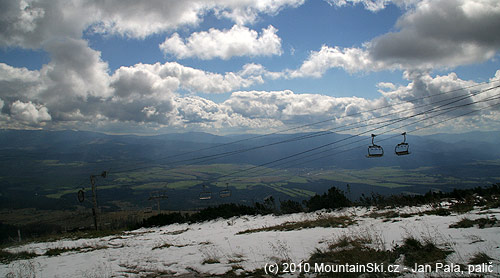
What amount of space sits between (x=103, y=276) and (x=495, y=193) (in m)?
19.5

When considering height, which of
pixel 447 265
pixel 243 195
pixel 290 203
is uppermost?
pixel 447 265

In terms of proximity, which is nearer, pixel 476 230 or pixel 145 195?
pixel 476 230

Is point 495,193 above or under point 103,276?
under

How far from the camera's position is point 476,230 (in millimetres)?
6973

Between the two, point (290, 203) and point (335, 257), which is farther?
point (290, 203)

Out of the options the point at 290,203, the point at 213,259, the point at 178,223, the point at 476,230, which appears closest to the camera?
the point at 476,230

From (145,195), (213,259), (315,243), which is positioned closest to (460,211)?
(315,243)

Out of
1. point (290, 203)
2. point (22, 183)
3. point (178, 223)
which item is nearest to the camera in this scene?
point (290, 203)

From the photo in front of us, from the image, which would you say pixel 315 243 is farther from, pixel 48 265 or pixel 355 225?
pixel 48 265

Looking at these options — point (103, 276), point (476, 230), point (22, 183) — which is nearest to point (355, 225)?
point (476, 230)

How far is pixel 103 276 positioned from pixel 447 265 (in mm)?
8237

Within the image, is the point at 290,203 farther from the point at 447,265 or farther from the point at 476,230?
the point at 447,265

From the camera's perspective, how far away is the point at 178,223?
24.6m

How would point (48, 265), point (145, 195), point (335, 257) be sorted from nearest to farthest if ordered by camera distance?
point (335, 257) → point (48, 265) → point (145, 195)
